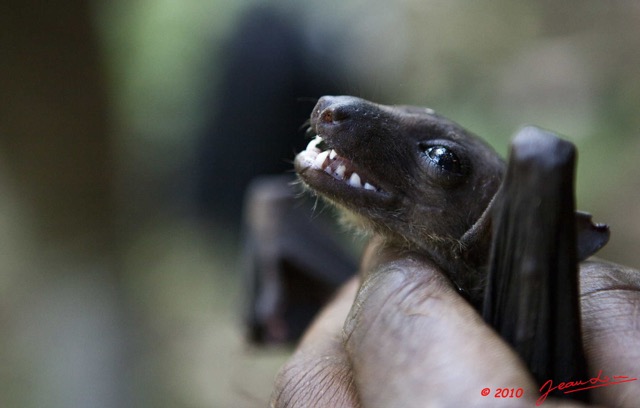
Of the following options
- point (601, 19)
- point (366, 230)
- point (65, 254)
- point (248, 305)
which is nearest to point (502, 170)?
point (366, 230)

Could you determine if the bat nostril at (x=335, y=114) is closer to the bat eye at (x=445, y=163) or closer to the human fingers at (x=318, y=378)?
the bat eye at (x=445, y=163)

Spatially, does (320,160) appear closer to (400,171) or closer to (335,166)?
(335,166)

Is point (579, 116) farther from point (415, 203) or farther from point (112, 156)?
point (112, 156)

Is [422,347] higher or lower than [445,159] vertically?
lower

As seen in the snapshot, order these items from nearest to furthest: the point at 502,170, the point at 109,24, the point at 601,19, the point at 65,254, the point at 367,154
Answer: the point at 367,154 → the point at 502,170 → the point at 601,19 → the point at 65,254 → the point at 109,24

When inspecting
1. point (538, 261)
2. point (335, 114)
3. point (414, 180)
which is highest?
point (335, 114)

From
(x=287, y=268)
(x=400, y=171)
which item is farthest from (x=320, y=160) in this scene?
(x=287, y=268)
